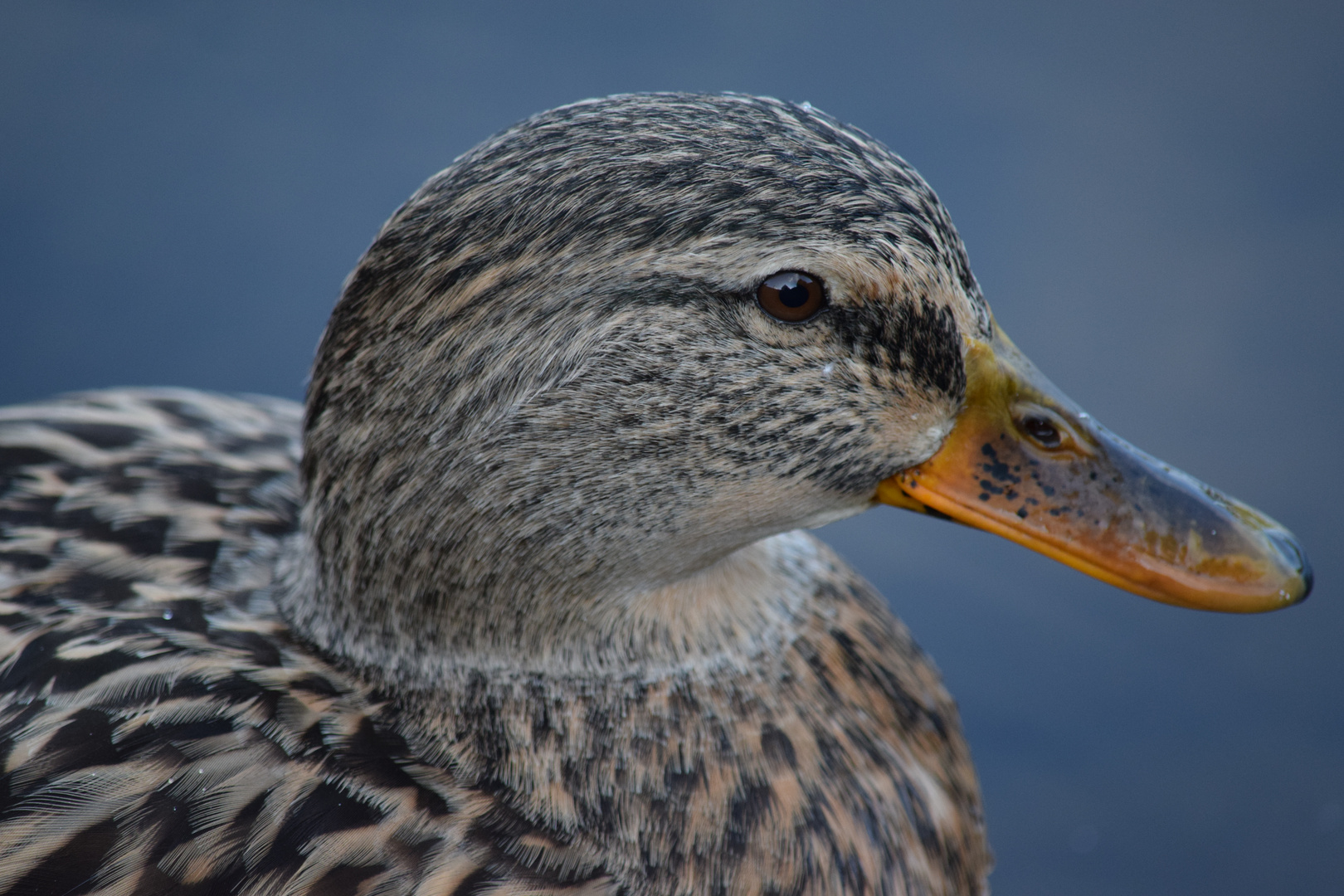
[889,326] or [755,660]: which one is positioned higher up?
[889,326]

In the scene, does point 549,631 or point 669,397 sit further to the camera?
point 549,631

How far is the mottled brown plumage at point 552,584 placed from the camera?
2.77ft

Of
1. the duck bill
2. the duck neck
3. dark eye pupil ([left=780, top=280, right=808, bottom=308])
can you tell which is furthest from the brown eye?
the duck neck

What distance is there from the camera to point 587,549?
36.0 inches

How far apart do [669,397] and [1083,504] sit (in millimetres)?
364

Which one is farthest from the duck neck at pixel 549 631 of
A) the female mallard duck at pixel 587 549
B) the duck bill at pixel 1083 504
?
the duck bill at pixel 1083 504

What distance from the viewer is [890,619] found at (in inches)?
49.6

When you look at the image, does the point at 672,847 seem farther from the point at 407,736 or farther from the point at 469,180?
the point at 469,180

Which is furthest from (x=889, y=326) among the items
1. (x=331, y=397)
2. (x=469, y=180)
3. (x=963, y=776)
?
(x=963, y=776)

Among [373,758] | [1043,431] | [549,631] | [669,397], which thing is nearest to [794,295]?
[669,397]

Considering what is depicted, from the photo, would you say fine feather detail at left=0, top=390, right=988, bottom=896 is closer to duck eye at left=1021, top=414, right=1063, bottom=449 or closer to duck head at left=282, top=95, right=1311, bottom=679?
duck head at left=282, top=95, right=1311, bottom=679

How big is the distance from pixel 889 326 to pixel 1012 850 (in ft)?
4.11

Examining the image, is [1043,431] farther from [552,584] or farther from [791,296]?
[552,584]

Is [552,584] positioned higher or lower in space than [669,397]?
lower
